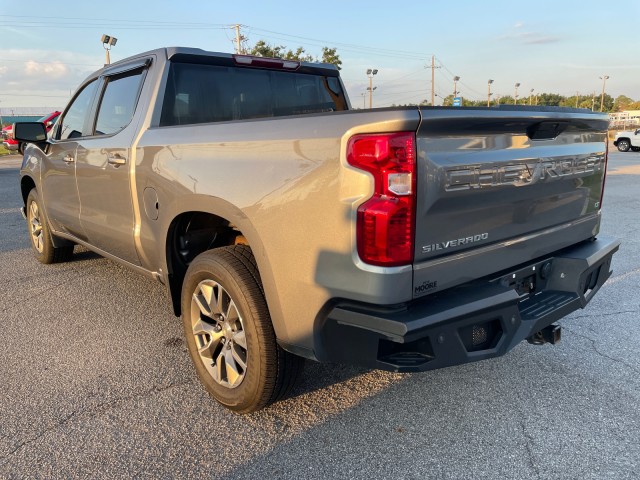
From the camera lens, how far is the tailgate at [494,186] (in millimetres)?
2061

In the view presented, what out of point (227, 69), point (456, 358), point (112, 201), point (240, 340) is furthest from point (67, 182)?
point (456, 358)

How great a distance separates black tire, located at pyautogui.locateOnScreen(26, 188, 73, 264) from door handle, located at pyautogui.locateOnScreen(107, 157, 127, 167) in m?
2.10

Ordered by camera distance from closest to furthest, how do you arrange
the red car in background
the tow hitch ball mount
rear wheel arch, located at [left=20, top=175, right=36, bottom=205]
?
the tow hitch ball mount → rear wheel arch, located at [left=20, top=175, right=36, bottom=205] → the red car in background

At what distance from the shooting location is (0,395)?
2.93 metres

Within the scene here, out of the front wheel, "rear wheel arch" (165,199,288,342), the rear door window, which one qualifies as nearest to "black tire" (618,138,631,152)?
the front wheel

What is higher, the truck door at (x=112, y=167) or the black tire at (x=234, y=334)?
the truck door at (x=112, y=167)

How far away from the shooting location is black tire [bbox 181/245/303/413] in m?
2.49

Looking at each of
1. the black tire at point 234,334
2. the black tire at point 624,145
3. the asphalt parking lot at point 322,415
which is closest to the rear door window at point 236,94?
the black tire at point 234,334

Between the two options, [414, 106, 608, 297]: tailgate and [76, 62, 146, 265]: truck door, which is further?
[76, 62, 146, 265]: truck door

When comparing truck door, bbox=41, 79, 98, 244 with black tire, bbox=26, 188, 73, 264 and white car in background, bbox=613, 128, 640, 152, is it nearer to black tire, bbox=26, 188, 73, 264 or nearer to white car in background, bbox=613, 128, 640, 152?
black tire, bbox=26, 188, 73, 264

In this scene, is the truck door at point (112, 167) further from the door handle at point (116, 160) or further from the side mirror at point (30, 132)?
the side mirror at point (30, 132)

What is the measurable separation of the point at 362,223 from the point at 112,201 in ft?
7.52

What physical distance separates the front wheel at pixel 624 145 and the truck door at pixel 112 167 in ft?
97.6

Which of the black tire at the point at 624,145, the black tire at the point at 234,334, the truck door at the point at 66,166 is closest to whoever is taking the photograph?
the black tire at the point at 234,334
